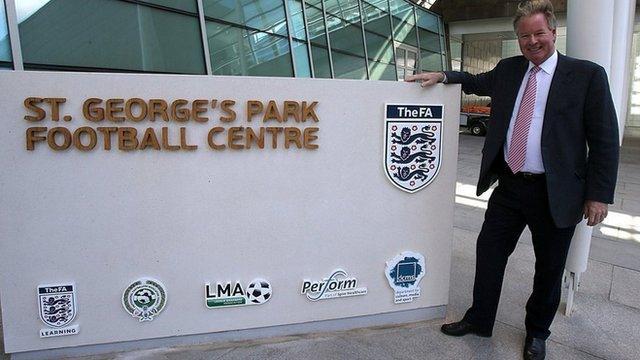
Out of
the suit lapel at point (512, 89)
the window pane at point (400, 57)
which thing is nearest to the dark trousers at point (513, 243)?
the suit lapel at point (512, 89)

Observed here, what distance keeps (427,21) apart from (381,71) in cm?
689

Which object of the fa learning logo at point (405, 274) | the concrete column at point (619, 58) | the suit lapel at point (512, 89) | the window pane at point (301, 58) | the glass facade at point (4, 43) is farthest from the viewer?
the window pane at point (301, 58)

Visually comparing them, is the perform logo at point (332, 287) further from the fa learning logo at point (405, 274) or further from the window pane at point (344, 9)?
the window pane at point (344, 9)

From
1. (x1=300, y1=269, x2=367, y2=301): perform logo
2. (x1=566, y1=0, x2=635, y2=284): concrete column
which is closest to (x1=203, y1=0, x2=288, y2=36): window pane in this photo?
(x1=566, y1=0, x2=635, y2=284): concrete column

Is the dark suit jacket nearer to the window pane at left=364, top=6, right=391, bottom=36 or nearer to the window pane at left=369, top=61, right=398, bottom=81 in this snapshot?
the window pane at left=369, top=61, right=398, bottom=81

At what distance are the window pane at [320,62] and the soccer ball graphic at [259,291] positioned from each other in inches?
390

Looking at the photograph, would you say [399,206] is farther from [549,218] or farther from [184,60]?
[184,60]

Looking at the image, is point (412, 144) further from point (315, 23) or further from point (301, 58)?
point (315, 23)

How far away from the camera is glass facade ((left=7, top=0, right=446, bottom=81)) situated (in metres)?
6.72

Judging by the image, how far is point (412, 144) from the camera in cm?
277

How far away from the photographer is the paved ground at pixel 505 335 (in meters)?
2.63

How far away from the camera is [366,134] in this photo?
2680mm

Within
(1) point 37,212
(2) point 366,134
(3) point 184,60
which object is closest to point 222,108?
(2) point 366,134

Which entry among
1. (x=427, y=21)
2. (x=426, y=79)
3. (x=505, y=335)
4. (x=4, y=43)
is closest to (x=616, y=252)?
(x=505, y=335)
